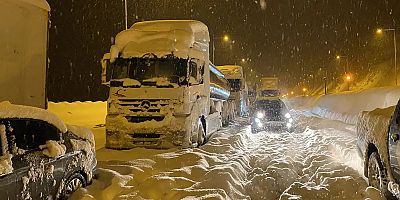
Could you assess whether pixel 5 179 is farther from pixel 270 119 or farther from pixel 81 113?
pixel 81 113

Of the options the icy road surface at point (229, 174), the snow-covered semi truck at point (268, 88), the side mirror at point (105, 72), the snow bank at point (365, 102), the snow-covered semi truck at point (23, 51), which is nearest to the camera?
the icy road surface at point (229, 174)

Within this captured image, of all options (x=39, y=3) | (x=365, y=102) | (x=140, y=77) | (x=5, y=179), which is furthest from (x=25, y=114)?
(x=365, y=102)

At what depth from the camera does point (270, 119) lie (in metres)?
20.8

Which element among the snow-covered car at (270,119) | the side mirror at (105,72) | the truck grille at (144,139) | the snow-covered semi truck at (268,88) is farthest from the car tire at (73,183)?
the snow-covered semi truck at (268,88)

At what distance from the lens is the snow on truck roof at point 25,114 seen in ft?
16.3

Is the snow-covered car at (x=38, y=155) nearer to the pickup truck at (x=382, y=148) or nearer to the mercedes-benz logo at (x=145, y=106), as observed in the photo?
the pickup truck at (x=382, y=148)

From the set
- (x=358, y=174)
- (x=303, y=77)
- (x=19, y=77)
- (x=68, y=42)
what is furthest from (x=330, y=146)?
(x=303, y=77)

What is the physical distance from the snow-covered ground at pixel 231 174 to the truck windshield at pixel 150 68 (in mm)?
2251

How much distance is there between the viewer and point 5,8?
10.1 meters

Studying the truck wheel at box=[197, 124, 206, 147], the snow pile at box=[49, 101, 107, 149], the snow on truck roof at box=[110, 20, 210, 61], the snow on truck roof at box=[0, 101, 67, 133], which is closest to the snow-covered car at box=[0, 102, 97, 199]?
the snow on truck roof at box=[0, 101, 67, 133]

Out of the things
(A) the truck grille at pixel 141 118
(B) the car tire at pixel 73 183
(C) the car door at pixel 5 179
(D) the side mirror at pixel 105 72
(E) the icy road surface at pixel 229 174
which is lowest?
(E) the icy road surface at pixel 229 174

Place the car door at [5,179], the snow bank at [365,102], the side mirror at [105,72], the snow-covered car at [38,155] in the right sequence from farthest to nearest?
1. the snow bank at [365,102]
2. the side mirror at [105,72]
3. the snow-covered car at [38,155]
4. the car door at [5,179]

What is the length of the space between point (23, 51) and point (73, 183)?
5.82m

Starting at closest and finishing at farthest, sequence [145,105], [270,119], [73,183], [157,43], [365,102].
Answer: [73,183], [145,105], [157,43], [270,119], [365,102]
